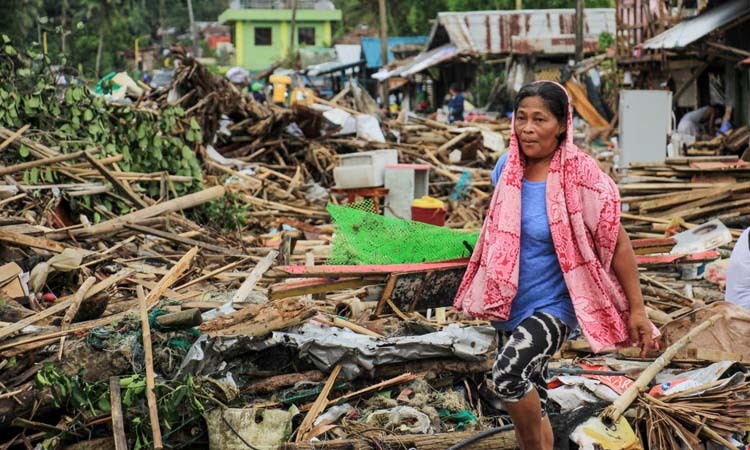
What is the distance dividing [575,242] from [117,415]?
7.66 ft

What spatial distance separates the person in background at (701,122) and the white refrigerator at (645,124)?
4.11 metres

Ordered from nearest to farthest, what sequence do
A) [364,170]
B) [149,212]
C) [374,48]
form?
1. [149,212]
2. [364,170]
3. [374,48]

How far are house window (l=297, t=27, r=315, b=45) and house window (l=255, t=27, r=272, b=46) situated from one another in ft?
6.57

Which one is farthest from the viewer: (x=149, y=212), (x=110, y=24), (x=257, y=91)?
(x=110, y=24)

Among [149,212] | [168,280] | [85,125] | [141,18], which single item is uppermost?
[141,18]

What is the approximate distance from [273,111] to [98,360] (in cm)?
1233

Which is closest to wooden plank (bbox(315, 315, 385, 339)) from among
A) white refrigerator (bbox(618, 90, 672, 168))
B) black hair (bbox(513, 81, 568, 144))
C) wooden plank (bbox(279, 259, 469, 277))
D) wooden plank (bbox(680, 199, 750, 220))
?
wooden plank (bbox(279, 259, 469, 277))

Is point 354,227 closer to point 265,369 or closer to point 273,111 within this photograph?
point 265,369

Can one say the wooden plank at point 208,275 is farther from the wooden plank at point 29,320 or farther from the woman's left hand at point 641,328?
the woman's left hand at point 641,328

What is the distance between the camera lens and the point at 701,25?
62.2 ft

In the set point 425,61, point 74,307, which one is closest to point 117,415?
point 74,307

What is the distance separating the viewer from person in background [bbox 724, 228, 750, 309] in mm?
5755

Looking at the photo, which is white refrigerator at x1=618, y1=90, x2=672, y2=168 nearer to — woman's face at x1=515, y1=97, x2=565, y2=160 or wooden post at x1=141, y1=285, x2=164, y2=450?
wooden post at x1=141, y1=285, x2=164, y2=450

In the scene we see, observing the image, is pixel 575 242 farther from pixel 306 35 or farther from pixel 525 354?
pixel 306 35
